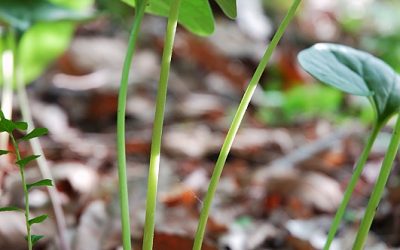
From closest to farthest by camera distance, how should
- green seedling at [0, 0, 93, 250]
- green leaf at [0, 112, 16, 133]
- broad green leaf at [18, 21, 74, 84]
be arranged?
green leaf at [0, 112, 16, 133] → green seedling at [0, 0, 93, 250] → broad green leaf at [18, 21, 74, 84]

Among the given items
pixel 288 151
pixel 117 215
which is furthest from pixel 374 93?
pixel 288 151

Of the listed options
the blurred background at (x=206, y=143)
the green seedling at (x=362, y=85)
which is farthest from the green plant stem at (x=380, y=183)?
the blurred background at (x=206, y=143)

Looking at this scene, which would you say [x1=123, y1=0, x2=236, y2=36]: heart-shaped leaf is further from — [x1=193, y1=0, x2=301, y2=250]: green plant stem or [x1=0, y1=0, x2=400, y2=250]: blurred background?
[x1=0, y1=0, x2=400, y2=250]: blurred background

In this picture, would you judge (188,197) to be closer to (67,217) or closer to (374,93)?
(67,217)

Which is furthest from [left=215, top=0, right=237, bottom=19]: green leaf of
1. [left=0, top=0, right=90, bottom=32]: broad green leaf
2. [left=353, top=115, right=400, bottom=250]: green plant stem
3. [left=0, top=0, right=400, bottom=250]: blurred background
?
[left=0, top=0, right=90, bottom=32]: broad green leaf

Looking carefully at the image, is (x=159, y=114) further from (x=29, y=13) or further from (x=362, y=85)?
(x=29, y=13)

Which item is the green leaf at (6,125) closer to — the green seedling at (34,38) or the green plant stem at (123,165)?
the green plant stem at (123,165)
